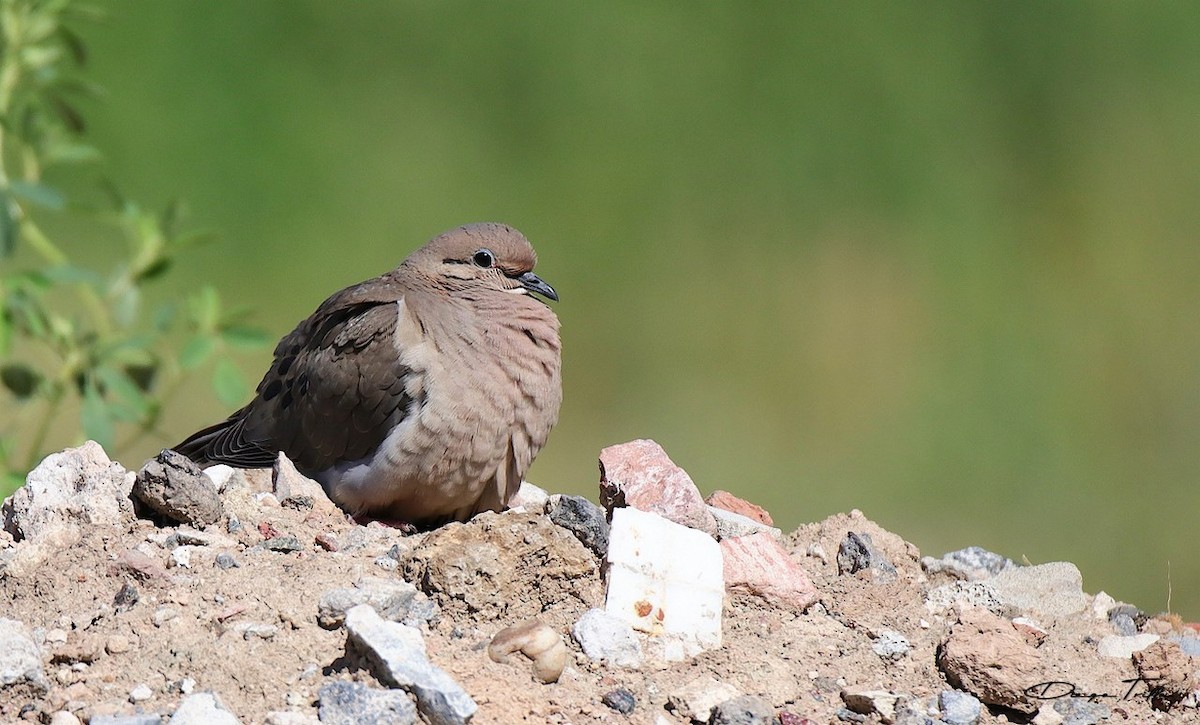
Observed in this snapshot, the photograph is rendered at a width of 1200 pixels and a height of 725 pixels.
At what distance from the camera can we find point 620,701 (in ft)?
9.99

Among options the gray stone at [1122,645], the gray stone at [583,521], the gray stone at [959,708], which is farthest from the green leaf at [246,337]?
the gray stone at [1122,645]

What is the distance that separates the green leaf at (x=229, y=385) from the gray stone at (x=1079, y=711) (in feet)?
9.59

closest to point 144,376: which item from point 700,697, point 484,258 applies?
point 484,258

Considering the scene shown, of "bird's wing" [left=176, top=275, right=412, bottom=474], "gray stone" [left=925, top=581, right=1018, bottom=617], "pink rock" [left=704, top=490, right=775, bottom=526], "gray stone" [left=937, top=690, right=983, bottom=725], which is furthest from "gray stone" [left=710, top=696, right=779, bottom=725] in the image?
"bird's wing" [left=176, top=275, right=412, bottom=474]

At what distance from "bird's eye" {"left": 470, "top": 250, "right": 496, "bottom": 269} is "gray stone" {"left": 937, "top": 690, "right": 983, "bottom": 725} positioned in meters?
2.33

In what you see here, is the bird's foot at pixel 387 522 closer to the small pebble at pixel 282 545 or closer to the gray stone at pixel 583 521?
the small pebble at pixel 282 545

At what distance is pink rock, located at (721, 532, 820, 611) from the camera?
3.63 meters

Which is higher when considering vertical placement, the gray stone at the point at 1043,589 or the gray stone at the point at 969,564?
the gray stone at the point at 969,564

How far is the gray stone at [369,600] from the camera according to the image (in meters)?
3.15

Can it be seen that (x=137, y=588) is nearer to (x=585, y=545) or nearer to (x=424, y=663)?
(x=424, y=663)

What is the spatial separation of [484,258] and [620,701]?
7.42 ft

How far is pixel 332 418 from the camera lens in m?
4.80

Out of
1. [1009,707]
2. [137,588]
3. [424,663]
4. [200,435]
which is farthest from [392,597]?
[200,435]

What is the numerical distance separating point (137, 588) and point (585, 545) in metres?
1.02
